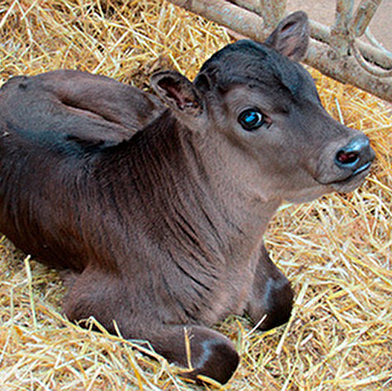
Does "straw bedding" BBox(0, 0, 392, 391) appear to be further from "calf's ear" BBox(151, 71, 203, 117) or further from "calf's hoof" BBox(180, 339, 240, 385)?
"calf's ear" BBox(151, 71, 203, 117)

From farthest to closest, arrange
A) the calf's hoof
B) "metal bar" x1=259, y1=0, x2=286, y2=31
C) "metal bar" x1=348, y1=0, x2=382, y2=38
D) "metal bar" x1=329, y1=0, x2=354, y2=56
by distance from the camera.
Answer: "metal bar" x1=259, y1=0, x2=286, y2=31
"metal bar" x1=329, y1=0, x2=354, y2=56
"metal bar" x1=348, y1=0, x2=382, y2=38
the calf's hoof

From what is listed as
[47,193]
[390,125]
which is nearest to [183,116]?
[47,193]

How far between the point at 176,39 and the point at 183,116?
110 inches

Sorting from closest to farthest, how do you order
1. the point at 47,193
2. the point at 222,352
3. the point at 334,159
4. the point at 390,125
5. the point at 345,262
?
the point at 334,159
the point at 222,352
the point at 47,193
the point at 345,262
the point at 390,125

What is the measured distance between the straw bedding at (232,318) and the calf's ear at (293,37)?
1.36m

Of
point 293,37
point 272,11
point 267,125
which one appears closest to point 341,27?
point 272,11

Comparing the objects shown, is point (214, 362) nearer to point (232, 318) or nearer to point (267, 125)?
point (232, 318)

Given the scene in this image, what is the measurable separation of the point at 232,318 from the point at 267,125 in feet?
4.56

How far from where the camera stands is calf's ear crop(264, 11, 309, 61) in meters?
3.60

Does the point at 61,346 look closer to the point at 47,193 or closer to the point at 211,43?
the point at 47,193

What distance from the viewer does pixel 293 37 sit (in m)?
3.63

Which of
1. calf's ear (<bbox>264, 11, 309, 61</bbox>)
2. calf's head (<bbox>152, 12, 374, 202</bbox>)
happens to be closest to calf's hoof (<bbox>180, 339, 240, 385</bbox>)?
calf's head (<bbox>152, 12, 374, 202</bbox>)

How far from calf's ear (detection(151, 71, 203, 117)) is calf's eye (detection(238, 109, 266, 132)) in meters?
0.21

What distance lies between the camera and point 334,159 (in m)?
3.09
